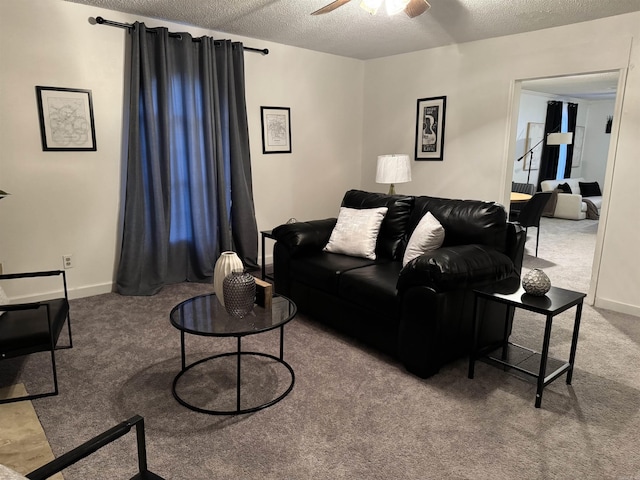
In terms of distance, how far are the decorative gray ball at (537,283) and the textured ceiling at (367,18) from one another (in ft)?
6.97

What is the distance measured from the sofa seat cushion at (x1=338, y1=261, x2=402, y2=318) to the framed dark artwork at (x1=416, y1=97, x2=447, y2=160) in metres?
2.17

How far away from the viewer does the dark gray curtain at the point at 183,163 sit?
3789mm

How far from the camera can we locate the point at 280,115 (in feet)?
15.8

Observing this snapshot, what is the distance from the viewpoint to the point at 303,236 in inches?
137

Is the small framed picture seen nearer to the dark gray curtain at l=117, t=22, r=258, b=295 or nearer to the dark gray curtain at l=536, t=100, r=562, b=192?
the dark gray curtain at l=117, t=22, r=258, b=295

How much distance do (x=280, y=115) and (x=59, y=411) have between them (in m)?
3.52

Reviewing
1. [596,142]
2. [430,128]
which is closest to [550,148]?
[596,142]

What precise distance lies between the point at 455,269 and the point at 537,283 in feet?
1.37

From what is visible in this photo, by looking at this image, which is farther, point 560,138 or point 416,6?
point 560,138

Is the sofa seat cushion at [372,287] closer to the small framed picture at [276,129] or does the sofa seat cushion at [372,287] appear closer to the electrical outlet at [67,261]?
the small framed picture at [276,129]

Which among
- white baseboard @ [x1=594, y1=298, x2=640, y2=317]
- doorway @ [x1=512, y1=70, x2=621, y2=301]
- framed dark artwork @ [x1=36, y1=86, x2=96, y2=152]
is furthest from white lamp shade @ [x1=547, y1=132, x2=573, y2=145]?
framed dark artwork @ [x1=36, y1=86, x2=96, y2=152]

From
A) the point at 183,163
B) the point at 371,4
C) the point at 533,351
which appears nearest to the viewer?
the point at 371,4

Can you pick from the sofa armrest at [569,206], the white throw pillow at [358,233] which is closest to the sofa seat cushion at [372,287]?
the white throw pillow at [358,233]

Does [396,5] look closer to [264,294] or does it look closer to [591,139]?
[264,294]
